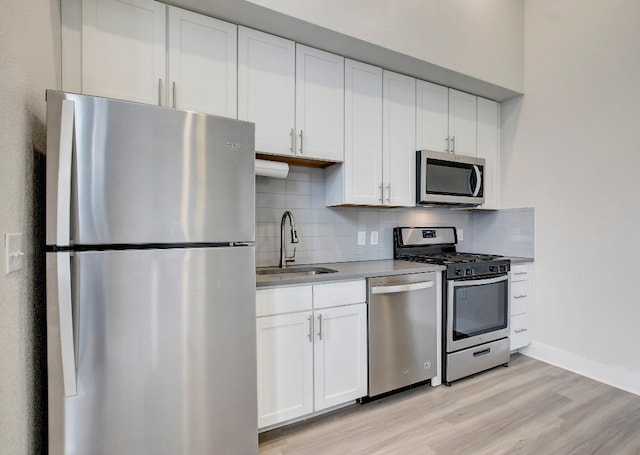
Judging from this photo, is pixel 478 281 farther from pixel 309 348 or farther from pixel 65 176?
pixel 65 176

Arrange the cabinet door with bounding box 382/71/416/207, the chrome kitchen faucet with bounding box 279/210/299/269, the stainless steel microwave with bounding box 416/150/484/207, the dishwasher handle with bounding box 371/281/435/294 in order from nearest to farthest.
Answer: the dishwasher handle with bounding box 371/281/435/294, the chrome kitchen faucet with bounding box 279/210/299/269, the cabinet door with bounding box 382/71/416/207, the stainless steel microwave with bounding box 416/150/484/207

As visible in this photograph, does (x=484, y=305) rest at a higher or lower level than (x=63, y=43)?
→ lower

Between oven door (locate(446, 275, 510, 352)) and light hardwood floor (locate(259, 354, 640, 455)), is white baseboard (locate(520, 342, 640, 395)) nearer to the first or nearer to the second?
light hardwood floor (locate(259, 354, 640, 455))

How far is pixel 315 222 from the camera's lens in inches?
A: 98.3

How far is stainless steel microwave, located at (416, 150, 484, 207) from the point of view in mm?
2553

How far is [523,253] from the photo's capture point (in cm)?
294

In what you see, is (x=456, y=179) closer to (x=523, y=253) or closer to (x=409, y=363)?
(x=523, y=253)

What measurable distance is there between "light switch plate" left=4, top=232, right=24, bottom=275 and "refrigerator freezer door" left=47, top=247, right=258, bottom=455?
8 centimetres

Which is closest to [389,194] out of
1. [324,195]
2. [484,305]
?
[324,195]

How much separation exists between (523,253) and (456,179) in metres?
1.01

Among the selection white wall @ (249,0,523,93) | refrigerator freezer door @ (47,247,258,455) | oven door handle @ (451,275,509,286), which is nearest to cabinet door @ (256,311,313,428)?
refrigerator freezer door @ (47,247,258,455)

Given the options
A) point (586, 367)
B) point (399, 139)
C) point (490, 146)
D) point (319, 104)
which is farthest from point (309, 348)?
point (490, 146)

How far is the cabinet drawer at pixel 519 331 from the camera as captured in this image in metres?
2.74

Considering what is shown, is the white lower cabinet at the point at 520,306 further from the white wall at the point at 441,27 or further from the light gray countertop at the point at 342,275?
the white wall at the point at 441,27
